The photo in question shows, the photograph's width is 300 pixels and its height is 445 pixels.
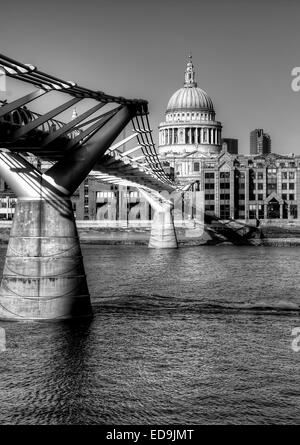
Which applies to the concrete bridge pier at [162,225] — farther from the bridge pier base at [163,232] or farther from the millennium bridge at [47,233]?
the millennium bridge at [47,233]

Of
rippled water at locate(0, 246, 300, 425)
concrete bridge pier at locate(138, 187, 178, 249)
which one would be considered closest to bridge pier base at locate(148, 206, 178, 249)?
concrete bridge pier at locate(138, 187, 178, 249)

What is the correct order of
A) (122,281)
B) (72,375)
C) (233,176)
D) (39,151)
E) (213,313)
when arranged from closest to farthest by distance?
1. (72,375)
2. (39,151)
3. (213,313)
4. (122,281)
5. (233,176)

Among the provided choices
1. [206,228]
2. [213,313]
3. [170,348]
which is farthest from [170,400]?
[206,228]

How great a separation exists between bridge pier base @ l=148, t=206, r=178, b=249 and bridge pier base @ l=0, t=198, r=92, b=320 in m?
79.3

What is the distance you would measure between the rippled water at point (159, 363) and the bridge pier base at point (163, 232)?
63455 millimetres

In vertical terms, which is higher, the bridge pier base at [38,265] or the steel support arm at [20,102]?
the steel support arm at [20,102]

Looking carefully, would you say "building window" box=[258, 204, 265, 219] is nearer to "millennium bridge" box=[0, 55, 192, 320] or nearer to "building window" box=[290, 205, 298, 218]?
"building window" box=[290, 205, 298, 218]

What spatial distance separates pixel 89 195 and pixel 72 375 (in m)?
126

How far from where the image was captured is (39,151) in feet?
122

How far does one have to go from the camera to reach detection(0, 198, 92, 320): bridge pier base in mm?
37375

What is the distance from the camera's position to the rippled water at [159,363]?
2655 centimetres

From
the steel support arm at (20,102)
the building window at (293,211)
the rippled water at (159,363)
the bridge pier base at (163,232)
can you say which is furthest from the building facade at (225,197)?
the steel support arm at (20,102)
